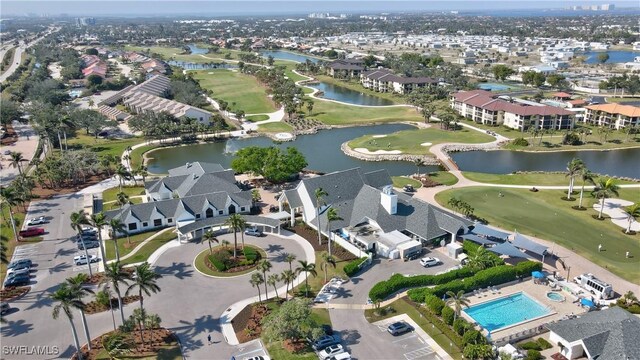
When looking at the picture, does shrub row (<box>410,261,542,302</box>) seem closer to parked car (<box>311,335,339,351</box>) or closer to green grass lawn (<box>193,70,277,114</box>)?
parked car (<box>311,335,339,351</box>)

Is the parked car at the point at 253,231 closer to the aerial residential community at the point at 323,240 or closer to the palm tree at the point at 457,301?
the aerial residential community at the point at 323,240

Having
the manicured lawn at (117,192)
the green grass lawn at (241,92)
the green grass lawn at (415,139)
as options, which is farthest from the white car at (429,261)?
the green grass lawn at (241,92)

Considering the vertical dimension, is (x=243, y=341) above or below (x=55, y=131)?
below

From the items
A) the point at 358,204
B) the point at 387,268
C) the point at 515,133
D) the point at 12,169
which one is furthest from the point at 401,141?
the point at 12,169

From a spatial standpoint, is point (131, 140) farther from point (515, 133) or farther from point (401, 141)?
point (515, 133)

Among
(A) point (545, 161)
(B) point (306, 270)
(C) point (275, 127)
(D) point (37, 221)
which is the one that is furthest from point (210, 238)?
(A) point (545, 161)

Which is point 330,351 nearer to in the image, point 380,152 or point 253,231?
point 253,231
